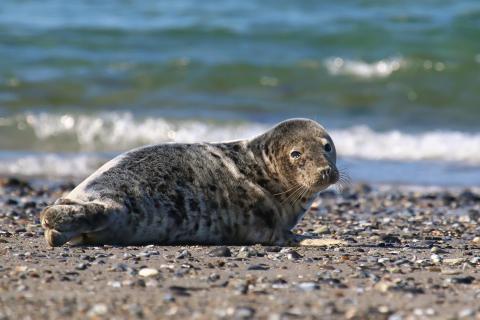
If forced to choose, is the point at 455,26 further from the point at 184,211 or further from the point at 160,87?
the point at 184,211

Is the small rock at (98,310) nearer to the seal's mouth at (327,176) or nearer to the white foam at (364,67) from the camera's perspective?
the seal's mouth at (327,176)

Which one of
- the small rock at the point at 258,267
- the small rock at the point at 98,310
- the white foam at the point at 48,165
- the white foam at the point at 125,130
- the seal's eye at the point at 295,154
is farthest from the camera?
the white foam at the point at 125,130

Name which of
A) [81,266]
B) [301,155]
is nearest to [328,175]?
[301,155]

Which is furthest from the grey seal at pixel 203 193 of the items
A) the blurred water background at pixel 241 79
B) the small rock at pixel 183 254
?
the blurred water background at pixel 241 79

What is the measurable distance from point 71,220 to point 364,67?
13220 millimetres

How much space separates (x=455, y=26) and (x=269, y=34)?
12.2ft

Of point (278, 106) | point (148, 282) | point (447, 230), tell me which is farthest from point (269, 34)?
point (148, 282)

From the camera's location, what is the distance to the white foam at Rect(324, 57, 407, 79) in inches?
720

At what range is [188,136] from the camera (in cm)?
1504

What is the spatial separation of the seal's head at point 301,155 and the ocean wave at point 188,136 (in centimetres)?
670

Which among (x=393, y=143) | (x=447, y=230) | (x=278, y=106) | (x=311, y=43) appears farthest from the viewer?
(x=311, y=43)

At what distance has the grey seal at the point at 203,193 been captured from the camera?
6.04 meters

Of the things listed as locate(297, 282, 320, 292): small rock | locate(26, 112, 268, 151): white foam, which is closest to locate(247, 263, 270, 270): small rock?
locate(297, 282, 320, 292): small rock

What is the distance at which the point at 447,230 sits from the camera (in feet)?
25.1
